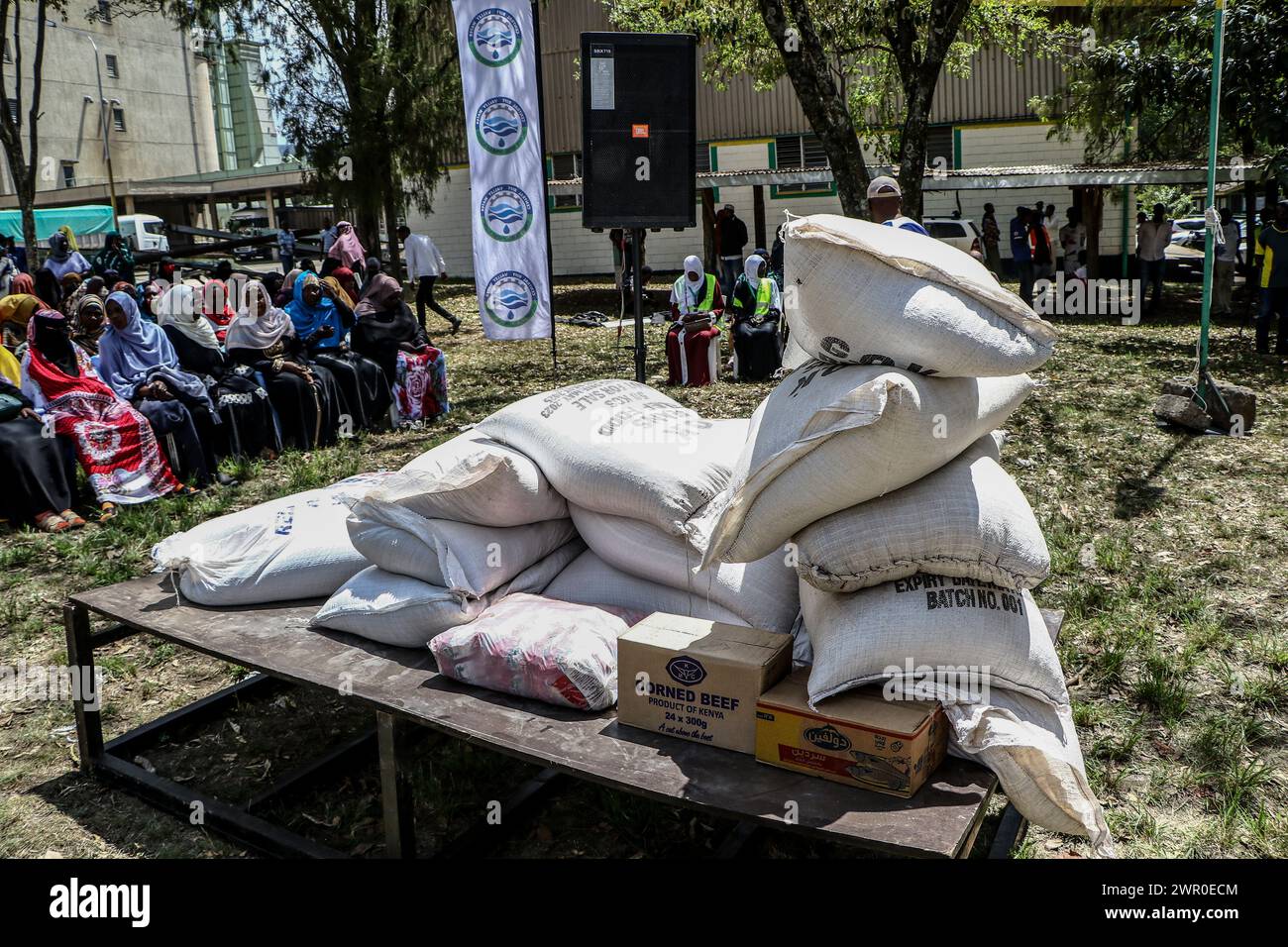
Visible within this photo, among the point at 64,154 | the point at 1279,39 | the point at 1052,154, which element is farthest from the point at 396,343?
the point at 64,154

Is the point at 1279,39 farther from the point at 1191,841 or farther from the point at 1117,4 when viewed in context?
the point at 1191,841

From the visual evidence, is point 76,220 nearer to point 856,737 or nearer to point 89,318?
point 89,318

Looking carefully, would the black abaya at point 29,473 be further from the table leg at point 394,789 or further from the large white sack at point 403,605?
the table leg at point 394,789

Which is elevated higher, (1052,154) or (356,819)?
(1052,154)

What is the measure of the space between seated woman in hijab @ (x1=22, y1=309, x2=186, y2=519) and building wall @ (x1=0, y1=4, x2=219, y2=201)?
3578 cm

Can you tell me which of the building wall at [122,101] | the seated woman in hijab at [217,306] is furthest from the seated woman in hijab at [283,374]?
the building wall at [122,101]

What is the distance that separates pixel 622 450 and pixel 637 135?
168 inches

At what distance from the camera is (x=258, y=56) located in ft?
53.3

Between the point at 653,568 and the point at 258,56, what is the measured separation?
16363 mm

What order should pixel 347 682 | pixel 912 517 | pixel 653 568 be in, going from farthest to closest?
Answer: pixel 653 568
pixel 347 682
pixel 912 517

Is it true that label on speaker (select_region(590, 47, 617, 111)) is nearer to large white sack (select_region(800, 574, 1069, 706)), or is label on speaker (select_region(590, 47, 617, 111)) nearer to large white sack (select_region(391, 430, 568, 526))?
large white sack (select_region(391, 430, 568, 526))

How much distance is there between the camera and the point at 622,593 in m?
3.06

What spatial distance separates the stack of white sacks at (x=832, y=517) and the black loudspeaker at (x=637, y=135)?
3.88 meters

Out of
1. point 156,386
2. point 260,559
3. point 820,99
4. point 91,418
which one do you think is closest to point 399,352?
point 156,386
